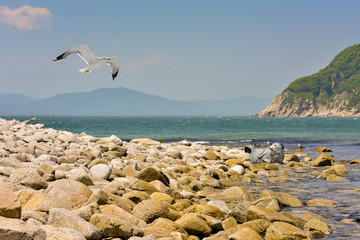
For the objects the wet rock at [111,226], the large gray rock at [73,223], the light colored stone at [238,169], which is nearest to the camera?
the large gray rock at [73,223]

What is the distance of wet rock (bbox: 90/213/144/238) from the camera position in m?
6.15

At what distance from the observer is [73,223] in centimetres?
585

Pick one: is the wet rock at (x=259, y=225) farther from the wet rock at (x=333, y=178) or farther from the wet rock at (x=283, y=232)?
the wet rock at (x=333, y=178)

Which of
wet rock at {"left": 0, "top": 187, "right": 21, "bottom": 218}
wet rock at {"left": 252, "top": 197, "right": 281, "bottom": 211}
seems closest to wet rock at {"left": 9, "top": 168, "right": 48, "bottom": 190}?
wet rock at {"left": 0, "top": 187, "right": 21, "bottom": 218}

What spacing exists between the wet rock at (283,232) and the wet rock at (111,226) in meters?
2.90

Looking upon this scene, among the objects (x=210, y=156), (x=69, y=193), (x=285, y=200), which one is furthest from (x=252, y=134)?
(x=69, y=193)

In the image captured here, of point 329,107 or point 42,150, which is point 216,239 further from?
point 329,107

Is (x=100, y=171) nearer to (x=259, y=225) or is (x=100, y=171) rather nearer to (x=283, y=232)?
(x=259, y=225)

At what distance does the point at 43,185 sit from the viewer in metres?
8.46

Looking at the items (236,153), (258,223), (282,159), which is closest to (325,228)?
(258,223)

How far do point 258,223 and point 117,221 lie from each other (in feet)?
10.3

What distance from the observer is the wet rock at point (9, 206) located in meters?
5.36

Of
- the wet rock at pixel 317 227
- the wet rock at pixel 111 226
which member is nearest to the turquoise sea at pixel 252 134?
the wet rock at pixel 317 227

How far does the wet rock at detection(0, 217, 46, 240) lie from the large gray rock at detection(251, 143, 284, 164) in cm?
1655
